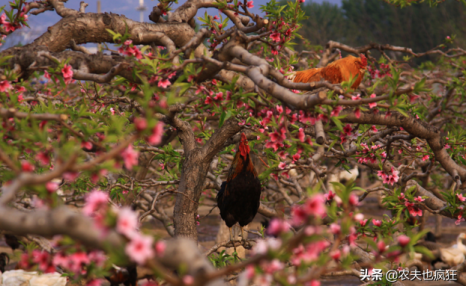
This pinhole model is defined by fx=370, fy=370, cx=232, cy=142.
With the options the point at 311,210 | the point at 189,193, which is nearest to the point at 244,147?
the point at 189,193

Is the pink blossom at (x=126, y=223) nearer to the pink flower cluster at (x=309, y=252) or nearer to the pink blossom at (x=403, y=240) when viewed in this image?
the pink flower cluster at (x=309, y=252)

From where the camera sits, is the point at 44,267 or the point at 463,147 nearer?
the point at 44,267

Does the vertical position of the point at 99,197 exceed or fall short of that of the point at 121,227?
it exceeds it

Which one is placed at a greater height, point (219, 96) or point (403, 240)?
point (219, 96)

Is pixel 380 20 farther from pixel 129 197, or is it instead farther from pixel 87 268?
pixel 87 268

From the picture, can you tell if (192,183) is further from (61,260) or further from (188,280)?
(188,280)

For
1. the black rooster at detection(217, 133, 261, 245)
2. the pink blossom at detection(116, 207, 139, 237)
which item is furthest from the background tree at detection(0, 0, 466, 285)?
the black rooster at detection(217, 133, 261, 245)

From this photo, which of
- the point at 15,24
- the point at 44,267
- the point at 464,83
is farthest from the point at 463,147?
the point at 15,24

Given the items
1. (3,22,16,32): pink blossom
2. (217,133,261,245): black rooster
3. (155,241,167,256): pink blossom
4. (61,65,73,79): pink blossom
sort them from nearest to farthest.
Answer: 1. (155,241,167,256): pink blossom
2. (61,65,73,79): pink blossom
3. (3,22,16,32): pink blossom
4. (217,133,261,245): black rooster

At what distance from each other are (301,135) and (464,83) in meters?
5.62

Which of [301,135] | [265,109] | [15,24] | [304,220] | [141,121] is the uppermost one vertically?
[15,24]

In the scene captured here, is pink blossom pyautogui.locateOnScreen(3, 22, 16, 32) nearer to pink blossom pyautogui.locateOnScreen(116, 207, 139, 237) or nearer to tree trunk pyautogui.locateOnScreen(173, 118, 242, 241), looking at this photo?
tree trunk pyautogui.locateOnScreen(173, 118, 242, 241)

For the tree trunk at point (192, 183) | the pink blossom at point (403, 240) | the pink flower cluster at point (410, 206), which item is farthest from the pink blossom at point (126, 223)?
the pink flower cluster at point (410, 206)

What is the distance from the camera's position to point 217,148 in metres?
4.01
